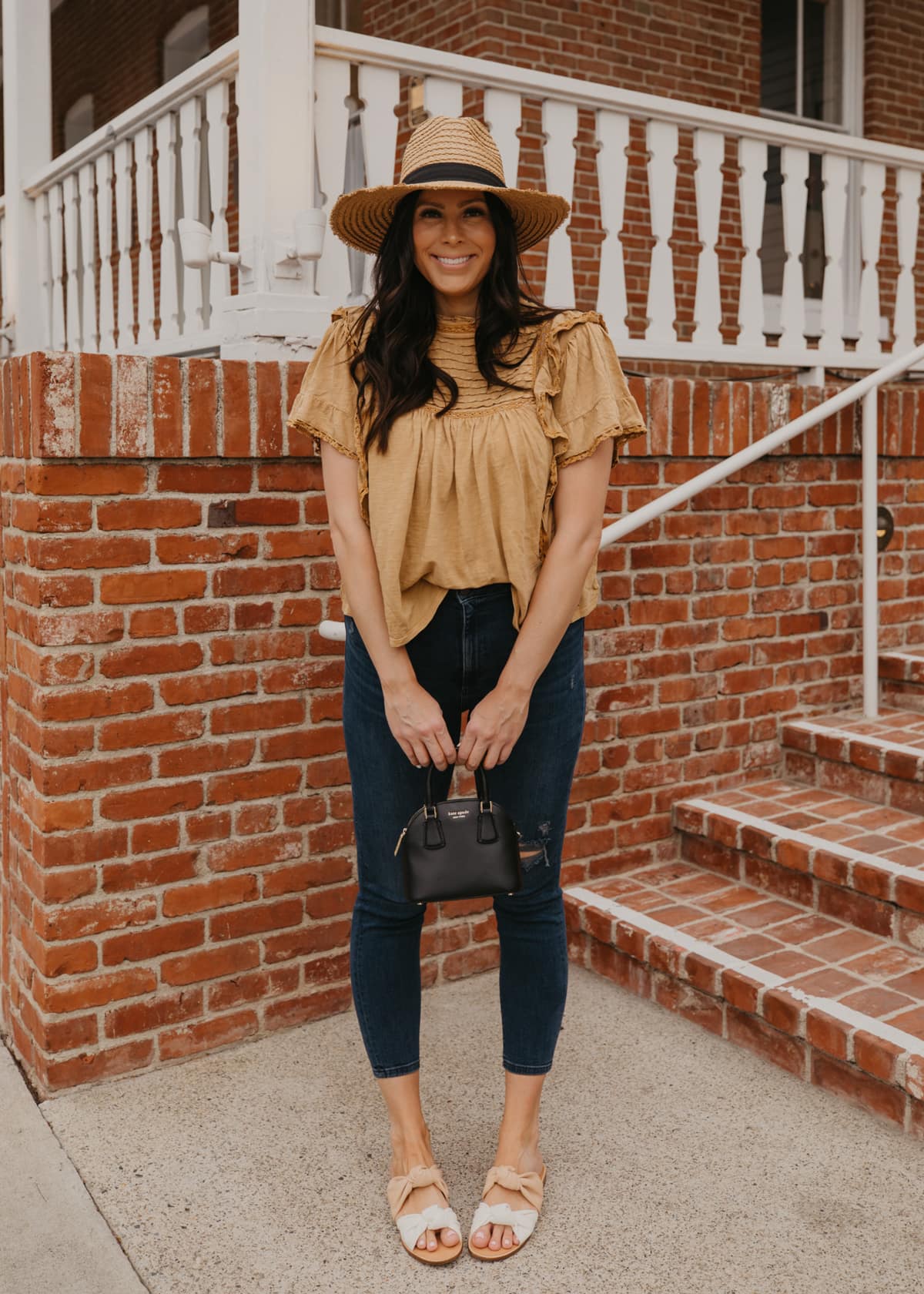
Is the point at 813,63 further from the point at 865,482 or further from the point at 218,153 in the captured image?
the point at 218,153

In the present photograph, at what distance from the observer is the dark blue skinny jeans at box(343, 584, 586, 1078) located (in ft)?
6.93

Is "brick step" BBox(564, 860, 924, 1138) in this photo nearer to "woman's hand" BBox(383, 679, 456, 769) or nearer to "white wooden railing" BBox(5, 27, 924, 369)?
"woman's hand" BBox(383, 679, 456, 769)

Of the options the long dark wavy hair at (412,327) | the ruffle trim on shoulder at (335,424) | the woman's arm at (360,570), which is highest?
the long dark wavy hair at (412,327)

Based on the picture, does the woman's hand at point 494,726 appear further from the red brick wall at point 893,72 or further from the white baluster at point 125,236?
the red brick wall at point 893,72

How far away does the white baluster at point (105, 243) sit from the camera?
4316mm

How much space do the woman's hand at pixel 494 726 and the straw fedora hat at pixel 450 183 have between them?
30.9 inches

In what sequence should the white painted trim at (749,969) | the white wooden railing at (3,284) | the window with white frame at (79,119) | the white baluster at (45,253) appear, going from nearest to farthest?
the white painted trim at (749,969)
the white baluster at (45,253)
the white wooden railing at (3,284)
the window with white frame at (79,119)

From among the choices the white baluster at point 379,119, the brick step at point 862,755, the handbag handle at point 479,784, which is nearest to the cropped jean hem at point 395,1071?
the handbag handle at point 479,784

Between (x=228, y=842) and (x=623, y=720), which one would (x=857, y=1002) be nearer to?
(x=623, y=720)

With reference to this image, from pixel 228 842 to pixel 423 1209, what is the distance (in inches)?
38.9

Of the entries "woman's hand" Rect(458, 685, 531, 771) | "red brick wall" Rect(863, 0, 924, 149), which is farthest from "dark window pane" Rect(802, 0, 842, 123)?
"woman's hand" Rect(458, 685, 531, 771)

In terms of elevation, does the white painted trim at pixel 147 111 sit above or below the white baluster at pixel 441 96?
above

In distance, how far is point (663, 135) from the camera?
390 cm

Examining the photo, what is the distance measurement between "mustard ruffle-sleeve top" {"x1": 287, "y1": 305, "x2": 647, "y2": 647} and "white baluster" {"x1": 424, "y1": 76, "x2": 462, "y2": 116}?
5.29 feet
